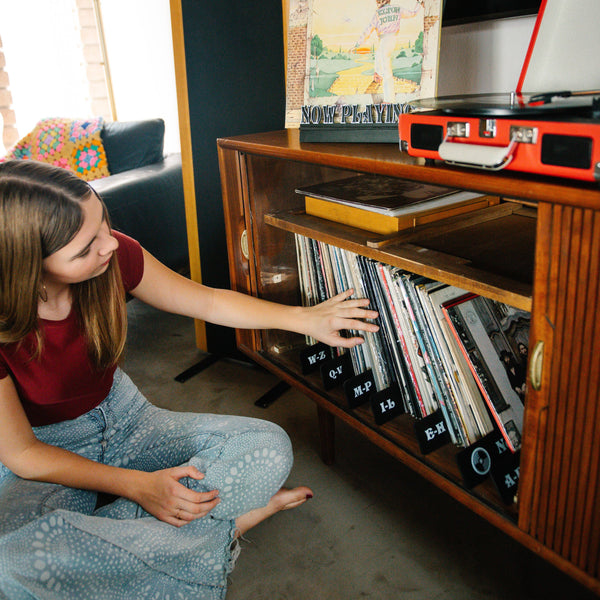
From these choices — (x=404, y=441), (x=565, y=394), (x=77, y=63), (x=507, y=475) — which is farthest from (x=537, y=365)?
(x=77, y=63)

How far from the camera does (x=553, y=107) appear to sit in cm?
67

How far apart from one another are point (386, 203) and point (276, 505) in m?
0.64

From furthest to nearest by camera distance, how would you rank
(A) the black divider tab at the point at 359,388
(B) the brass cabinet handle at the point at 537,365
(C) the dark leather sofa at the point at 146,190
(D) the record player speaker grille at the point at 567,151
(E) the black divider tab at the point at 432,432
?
(C) the dark leather sofa at the point at 146,190
(A) the black divider tab at the point at 359,388
(E) the black divider tab at the point at 432,432
(B) the brass cabinet handle at the point at 537,365
(D) the record player speaker grille at the point at 567,151

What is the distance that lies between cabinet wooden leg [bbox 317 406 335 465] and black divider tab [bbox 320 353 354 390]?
0.14 metres

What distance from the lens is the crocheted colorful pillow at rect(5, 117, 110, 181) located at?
8.61ft

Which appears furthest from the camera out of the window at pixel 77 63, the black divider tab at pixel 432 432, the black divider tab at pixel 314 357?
the window at pixel 77 63

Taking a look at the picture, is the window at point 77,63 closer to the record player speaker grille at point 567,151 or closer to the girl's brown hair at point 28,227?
the girl's brown hair at point 28,227

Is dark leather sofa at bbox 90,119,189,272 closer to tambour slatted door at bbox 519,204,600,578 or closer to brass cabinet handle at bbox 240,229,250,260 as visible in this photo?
brass cabinet handle at bbox 240,229,250,260

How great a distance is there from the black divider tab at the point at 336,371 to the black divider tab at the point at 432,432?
9.1 inches

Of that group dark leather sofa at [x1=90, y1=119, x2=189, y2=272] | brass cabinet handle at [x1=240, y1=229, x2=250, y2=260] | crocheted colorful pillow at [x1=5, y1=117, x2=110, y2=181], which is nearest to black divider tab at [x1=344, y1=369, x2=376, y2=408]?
brass cabinet handle at [x1=240, y1=229, x2=250, y2=260]

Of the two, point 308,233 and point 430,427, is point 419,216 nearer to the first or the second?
point 308,233

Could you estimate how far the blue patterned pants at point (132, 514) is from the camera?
2.77ft

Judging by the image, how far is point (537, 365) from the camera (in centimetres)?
70

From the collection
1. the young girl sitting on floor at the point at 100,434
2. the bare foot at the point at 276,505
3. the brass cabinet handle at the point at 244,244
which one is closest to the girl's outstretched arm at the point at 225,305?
the young girl sitting on floor at the point at 100,434
